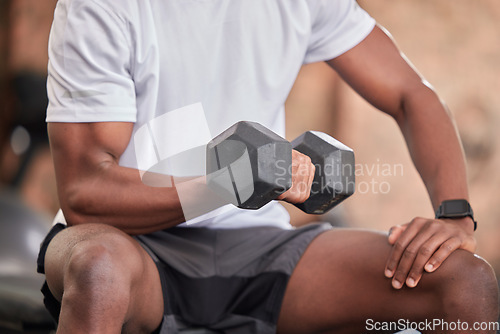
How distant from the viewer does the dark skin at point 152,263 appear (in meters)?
0.84

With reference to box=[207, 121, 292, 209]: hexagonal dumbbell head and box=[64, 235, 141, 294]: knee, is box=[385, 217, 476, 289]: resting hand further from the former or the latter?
box=[64, 235, 141, 294]: knee

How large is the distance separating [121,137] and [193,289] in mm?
278

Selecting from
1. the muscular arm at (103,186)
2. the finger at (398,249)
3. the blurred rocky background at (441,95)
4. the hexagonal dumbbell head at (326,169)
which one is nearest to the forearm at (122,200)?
the muscular arm at (103,186)

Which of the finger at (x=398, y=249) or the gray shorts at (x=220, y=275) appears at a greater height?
the finger at (x=398, y=249)

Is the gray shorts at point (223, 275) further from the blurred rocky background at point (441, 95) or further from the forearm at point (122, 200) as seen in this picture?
A: the blurred rocky background at point (441, 95)

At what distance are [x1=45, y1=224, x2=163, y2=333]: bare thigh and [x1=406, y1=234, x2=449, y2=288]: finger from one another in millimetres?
392

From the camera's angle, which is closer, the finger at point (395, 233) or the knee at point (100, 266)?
the knee at point (100, 266)

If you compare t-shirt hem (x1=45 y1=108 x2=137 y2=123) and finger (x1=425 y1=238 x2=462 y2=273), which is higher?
t-shirt hem (x1=45 y1=108 x2=137 y2=123)

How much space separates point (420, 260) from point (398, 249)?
39 mm

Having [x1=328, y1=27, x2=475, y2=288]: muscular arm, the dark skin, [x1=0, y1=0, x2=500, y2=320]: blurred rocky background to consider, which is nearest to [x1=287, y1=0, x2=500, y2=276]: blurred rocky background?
[x1=0, y1=0, x2=500, y2=320]: blurred rocky background

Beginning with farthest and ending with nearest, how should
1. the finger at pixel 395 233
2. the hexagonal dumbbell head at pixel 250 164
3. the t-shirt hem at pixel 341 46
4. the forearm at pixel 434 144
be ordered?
1. the t-shirt hem at pixel 341 46
2. the forearm at pixel 434 144
3. the finger at pixel 395 233
4. the hexagonal dumbbell head at pixel 250 164

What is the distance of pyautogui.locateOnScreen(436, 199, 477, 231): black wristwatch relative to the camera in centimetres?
109

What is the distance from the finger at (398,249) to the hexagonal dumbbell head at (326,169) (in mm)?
148

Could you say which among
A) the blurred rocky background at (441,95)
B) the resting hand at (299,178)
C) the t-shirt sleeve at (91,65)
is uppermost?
the t-shirt sleeve at (91,65)
